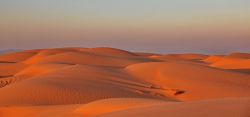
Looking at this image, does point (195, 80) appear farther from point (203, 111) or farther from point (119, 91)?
point (203, 111)

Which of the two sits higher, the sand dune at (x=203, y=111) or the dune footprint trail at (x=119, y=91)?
the dune footprint trail at (x=119, y=91)

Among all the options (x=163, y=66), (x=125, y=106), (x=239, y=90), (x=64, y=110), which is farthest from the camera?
(x=163, y=66)

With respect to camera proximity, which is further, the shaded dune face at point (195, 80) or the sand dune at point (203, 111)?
the shaded dune face at point (195, 80)

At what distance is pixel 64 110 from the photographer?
10.3 m

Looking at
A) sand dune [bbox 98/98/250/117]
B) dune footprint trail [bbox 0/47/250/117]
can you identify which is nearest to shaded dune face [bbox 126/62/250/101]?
dune footprint trail [bbox 0/47/250/117]

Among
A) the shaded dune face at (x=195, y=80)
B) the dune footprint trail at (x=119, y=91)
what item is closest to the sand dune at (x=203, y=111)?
the dune footprint trail at (x=119, y=91)

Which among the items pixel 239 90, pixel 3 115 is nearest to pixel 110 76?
pixel 239 90

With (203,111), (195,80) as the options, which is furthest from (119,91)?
(203,111)

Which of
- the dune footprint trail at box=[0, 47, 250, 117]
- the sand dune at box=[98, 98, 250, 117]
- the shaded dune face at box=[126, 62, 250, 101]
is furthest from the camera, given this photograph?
the shaded dune face at box=[126, 62, 250, 101]

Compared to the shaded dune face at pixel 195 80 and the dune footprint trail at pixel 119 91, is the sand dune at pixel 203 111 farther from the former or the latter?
the shaded dune face at pixel 195 80

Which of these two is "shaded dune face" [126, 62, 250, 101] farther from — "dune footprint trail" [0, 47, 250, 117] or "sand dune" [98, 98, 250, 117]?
"sand dune" [98, 98, 250, 117]

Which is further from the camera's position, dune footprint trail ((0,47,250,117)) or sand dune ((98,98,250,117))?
dune footprint trail ((0,47,250,117))

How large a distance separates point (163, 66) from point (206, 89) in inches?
205

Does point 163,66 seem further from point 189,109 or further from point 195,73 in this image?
point 189,109
